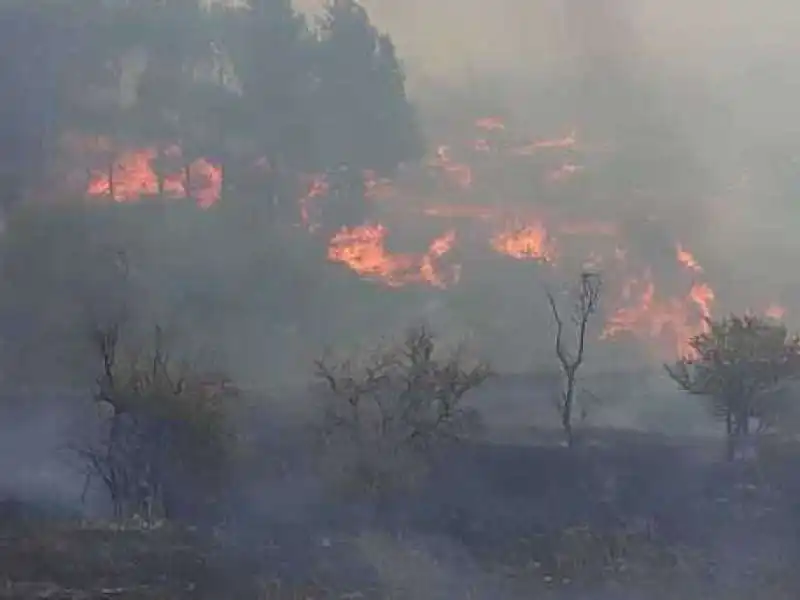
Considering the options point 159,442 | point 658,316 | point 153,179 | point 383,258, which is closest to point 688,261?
point 658,316

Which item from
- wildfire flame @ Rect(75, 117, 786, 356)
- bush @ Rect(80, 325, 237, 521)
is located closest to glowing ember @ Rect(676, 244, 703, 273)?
wildfire flame @ Rect(75, 117, 786, 356)

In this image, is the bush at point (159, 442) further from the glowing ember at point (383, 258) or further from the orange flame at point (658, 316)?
the orange flame at point (658, 316)

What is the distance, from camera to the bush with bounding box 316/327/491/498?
3669 cm

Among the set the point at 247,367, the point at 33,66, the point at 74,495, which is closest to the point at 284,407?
the point at 247,367

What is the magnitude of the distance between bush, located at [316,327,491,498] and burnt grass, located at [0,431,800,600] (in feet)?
2.66

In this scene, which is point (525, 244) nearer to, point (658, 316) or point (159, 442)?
point (658, 316)

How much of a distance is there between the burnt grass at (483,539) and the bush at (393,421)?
31.9 inches

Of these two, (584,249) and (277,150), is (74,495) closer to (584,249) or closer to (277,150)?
(277,150)

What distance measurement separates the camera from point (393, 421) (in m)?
39.3

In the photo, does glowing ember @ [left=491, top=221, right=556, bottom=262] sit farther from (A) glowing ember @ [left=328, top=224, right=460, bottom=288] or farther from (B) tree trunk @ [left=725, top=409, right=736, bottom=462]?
(B) tree trunk @ [left=725, top=409, right=736, bottom=462]

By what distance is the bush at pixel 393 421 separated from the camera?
120ft

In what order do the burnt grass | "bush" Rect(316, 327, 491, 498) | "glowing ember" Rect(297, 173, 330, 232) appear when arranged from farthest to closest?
"glowing ember" Rect(297, 173, 330, 232)
"bush" Rect(316, 327, 491, 498)
the burnt grass

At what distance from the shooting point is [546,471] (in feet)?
144

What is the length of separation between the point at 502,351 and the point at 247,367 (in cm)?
1174
